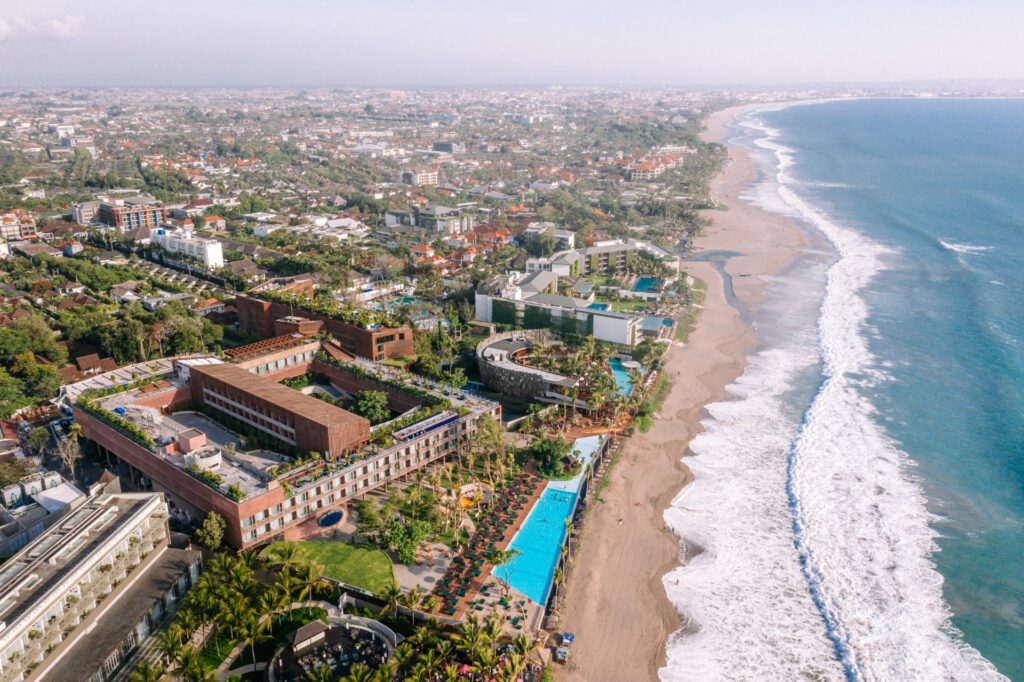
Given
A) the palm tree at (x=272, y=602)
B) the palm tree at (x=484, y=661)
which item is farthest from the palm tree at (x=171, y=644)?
the palm tree at (x=484, y=661)

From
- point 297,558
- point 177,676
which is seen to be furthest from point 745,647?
point 177,676

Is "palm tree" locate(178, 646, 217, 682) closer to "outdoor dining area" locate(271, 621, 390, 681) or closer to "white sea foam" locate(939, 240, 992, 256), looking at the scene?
"outdoor dining area" locate(271, 621, 390, 681)

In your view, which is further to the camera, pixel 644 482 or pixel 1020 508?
pixel 644 482

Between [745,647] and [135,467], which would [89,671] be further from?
[745,647]

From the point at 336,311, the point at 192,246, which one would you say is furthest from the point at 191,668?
the point at 192,246

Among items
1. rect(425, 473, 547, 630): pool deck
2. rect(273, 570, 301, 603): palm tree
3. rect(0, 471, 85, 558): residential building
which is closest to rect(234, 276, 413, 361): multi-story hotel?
rect(425, 473, 547, 630): pool deck

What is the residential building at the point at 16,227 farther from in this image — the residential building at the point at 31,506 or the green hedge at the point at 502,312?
the residential building at the point at 31,506
